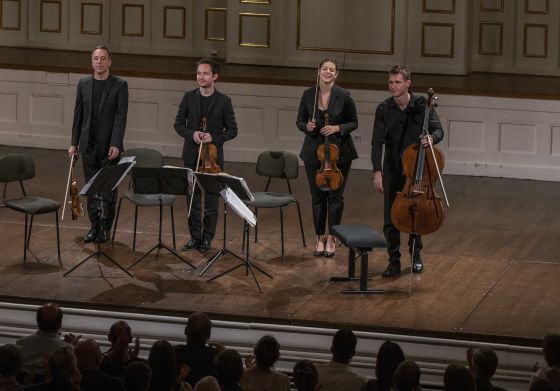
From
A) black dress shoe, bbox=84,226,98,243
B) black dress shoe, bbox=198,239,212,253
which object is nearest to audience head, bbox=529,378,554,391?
black dress shoe, bbox=198,239,212,253

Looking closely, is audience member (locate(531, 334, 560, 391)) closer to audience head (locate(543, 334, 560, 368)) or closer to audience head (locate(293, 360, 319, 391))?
audience head (locate(543, 334, 560, 368))

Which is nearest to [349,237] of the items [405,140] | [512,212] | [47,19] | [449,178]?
[405,140]

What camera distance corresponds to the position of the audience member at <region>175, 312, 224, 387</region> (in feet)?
21.6

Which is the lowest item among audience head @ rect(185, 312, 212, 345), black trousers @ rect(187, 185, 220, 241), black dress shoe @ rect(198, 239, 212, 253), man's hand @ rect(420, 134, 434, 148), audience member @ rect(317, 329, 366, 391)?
audience member @ rect(317, 329, 366, 391)

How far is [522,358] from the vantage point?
310 inches

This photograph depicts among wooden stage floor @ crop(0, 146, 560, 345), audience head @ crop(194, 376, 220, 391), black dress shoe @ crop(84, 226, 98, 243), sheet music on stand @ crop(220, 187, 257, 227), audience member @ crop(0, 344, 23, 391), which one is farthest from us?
black dress shoe @ crop(84, 226, 98, 243)

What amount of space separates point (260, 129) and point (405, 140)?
4491 mm

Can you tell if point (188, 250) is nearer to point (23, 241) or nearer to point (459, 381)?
point (23, 241)

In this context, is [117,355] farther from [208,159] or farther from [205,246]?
[205,246]

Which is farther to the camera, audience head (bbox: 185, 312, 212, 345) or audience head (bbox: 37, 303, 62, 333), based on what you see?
audience head (bbox: 37, 303, 62, 333)

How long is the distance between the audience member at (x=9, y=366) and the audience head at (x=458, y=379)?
1.96 m

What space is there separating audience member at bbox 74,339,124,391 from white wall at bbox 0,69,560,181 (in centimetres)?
736

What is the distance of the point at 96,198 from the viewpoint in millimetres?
10211

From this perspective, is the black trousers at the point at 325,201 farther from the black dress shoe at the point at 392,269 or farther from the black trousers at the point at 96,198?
Answer: the black trousers at the point at 96,198
